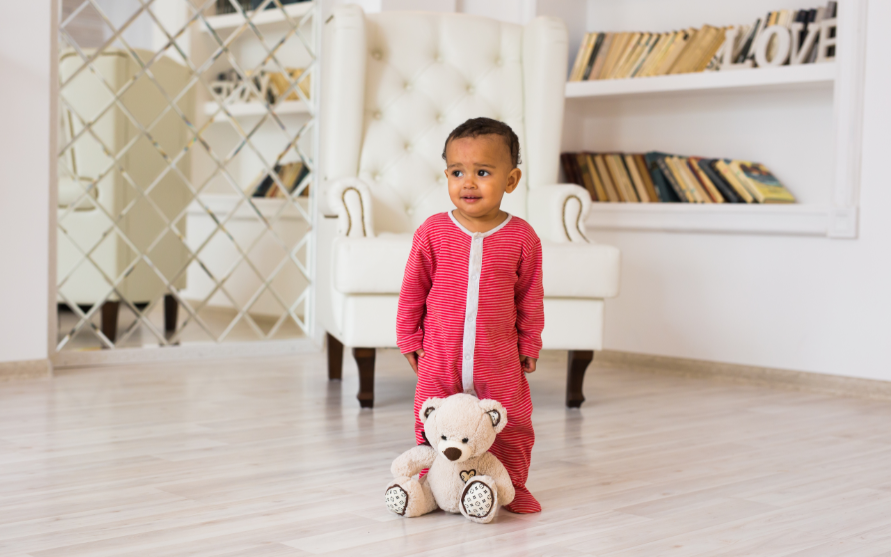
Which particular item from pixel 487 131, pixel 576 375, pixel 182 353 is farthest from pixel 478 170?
pixel 182 353

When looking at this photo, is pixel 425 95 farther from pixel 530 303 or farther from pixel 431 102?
pixel 530 303

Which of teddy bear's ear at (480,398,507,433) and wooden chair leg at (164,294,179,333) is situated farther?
wooden chair leg at (164,294,179,333)

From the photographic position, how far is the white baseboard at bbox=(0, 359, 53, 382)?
2.46 m

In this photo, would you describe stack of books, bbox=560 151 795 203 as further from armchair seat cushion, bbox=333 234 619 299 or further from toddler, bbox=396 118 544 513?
toddler, bbox=396 118 544 513

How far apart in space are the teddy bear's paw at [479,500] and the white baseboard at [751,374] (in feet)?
5.69

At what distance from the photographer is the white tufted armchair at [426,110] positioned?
2414mm

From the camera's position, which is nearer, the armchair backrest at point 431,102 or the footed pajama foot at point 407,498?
the footed pajama foot at point 407,498

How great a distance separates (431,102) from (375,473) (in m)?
1.40

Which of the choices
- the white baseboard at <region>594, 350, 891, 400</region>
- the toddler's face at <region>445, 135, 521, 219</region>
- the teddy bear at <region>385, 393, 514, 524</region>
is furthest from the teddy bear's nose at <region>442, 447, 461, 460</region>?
the white baseboard at <region>594, 350, 891, 400</region>

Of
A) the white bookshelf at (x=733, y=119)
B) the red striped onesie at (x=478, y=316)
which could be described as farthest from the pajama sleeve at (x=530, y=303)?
the white bookshelf at (x=733, y=119)

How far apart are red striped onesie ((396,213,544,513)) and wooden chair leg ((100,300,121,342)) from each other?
5.91ft

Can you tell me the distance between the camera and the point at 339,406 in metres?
2.24

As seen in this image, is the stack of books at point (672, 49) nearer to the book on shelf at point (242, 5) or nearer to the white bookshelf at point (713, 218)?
the white bookshelf at point (713, 218)

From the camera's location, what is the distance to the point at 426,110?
2676 mm
